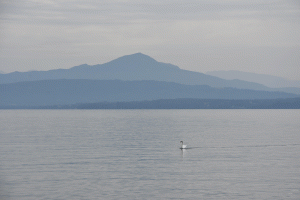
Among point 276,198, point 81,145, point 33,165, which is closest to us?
point 276,198

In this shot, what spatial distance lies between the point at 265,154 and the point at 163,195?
24467mm

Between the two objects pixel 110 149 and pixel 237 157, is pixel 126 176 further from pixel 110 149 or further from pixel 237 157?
pixel 110 149

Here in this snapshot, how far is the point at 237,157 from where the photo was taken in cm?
4803

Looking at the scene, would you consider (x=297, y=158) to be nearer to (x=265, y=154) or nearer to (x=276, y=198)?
(x=265, y=154)

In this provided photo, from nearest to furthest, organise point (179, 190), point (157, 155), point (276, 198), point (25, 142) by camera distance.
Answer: point (276, 198) → point (179, 190) → point (157, 155) → point (25, 142)

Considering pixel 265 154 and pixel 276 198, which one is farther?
pixel 265 154

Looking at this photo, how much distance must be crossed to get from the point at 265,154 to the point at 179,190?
892 inches

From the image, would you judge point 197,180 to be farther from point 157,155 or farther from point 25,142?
point 25,142

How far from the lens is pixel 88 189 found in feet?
102

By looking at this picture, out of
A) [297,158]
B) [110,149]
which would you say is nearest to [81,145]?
[110,149]

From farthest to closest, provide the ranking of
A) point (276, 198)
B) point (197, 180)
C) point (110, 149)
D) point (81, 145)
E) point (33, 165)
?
point (81, 145) → point (110, 149) → point (33, 165) → point (197, 180) → point (276, 198)

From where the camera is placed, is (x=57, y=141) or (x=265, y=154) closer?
(x=265, y=154)

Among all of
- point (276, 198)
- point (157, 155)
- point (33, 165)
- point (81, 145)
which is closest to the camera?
point (276, 198)

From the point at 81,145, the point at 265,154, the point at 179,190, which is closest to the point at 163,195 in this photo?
the point at 179,190
